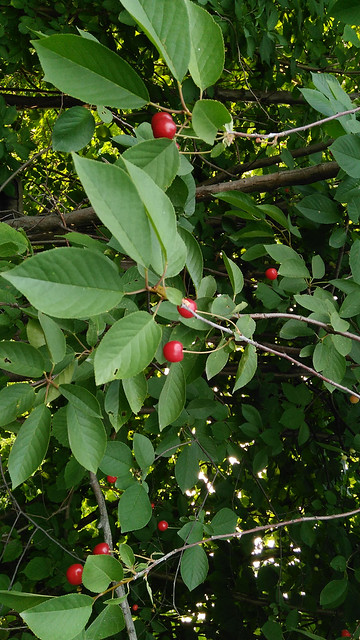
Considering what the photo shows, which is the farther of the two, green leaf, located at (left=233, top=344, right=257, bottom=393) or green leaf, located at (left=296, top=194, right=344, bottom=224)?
green leaf, located at (left=296, top=194, right=344, bottom=224)

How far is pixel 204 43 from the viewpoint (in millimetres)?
733

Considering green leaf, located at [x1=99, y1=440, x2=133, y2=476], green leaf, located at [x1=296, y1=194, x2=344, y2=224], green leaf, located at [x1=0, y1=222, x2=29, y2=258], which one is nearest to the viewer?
green leaf, located at [x1=0, y1=222, x2=29, y2=258]

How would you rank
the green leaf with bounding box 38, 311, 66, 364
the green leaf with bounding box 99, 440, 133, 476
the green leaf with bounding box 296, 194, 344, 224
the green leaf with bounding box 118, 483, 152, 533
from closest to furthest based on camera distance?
the green leaf with bounding box 38, 311, 66, 364 < the green leaf with bounding box 118, 483, 152, 533 < the green leaf with bounding box 99, 440, 133, 476 < the green leaf with bounding box 296, 194, 344, 224

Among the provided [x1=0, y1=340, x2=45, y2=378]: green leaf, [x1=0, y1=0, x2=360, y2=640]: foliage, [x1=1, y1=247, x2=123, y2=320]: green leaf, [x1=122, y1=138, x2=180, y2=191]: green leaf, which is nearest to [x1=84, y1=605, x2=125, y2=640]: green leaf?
[x1=0, y1=0, x2=360, y2=640]: foliage

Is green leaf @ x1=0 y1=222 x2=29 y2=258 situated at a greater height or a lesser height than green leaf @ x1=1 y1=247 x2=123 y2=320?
lesser

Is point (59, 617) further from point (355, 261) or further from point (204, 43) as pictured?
point (355, 261)

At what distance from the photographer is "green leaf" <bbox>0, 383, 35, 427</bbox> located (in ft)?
2.90

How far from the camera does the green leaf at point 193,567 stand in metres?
1.33

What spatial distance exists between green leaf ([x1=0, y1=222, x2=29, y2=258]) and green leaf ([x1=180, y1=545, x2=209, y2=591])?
82 cm

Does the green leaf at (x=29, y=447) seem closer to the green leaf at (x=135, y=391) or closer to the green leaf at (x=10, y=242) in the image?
the green leaf at (x=135, y=391)

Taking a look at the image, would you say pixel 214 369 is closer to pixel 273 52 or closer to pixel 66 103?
pixel 273 52

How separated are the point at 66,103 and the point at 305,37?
132 centimetres

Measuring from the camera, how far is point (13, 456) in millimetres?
857

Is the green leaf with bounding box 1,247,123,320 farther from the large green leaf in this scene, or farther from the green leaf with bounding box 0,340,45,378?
the green leaf with bounding box 0,340,45,378
